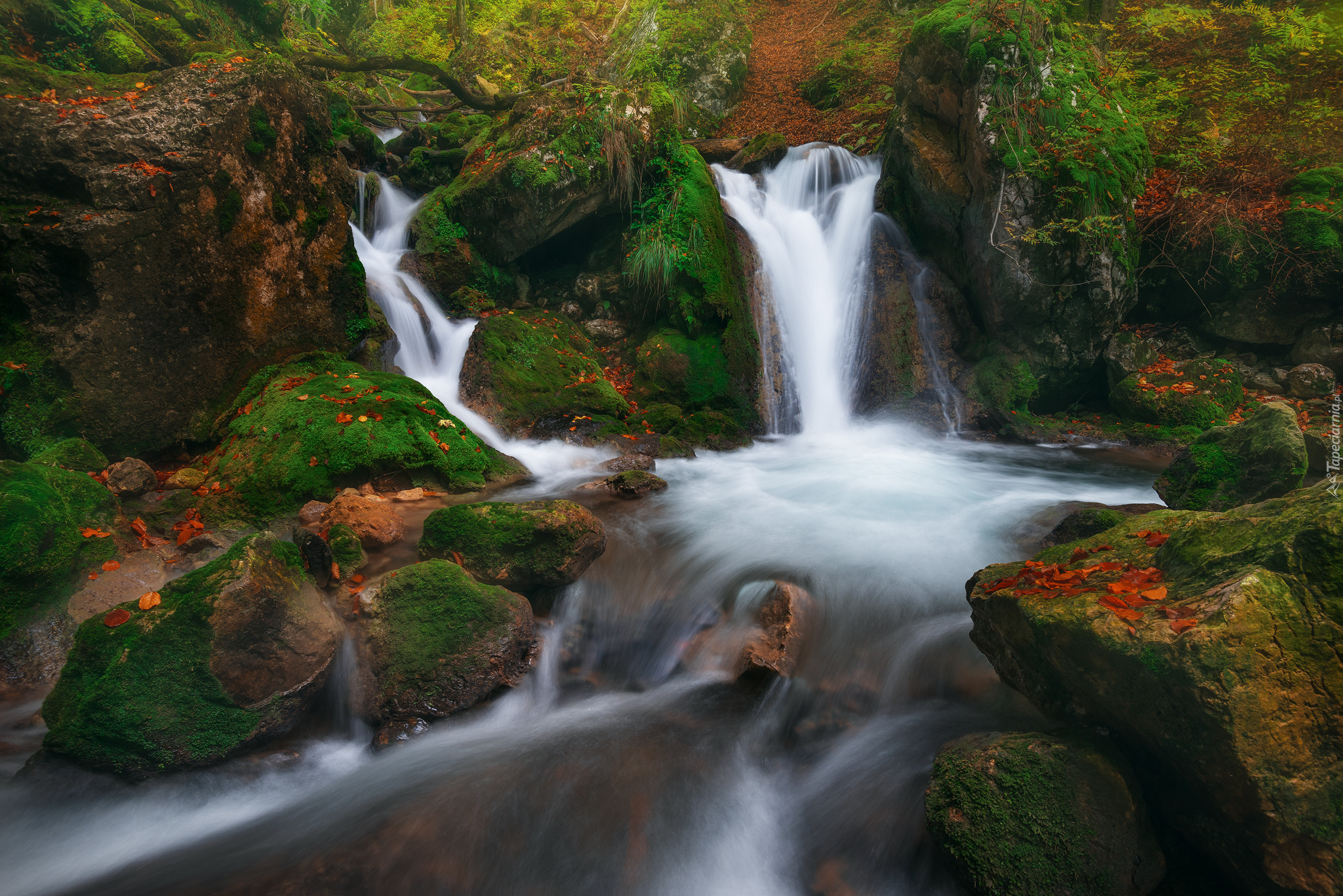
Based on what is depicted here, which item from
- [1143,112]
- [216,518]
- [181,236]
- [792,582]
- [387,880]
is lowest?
[387,880]

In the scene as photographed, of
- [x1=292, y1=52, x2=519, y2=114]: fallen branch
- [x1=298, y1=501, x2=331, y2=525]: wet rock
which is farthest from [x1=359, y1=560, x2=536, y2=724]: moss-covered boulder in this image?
[x1=292, y1=52, x2=519, y2=114]: fallen branch

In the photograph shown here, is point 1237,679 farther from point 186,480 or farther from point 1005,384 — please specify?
point 1005,384

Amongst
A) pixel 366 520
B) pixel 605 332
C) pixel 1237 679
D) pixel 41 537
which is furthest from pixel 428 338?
pixel 1237 679

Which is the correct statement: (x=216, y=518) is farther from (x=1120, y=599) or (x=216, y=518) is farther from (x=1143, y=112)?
(x=1143, y=112)

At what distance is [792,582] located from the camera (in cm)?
477

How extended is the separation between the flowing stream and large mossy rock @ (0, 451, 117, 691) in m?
1.00

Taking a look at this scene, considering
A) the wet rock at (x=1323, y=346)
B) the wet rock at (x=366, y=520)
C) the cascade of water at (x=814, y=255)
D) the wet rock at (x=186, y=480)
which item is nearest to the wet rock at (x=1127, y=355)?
the wet rock at (x=1323, y=346)

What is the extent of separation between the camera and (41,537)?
3689 millimetres

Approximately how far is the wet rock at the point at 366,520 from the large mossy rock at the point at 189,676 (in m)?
1.12

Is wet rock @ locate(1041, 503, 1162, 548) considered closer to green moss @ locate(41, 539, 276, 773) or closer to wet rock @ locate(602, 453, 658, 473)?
wet rock @ locate(602, 453, 658, 473)

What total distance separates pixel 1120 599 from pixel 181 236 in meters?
7.57

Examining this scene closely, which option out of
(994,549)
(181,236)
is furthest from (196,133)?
(994,549)

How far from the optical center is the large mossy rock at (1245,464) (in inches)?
189

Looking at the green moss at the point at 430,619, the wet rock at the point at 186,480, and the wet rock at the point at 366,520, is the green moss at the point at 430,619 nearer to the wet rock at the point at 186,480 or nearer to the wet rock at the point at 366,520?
the wet rock at the point at 366,520
